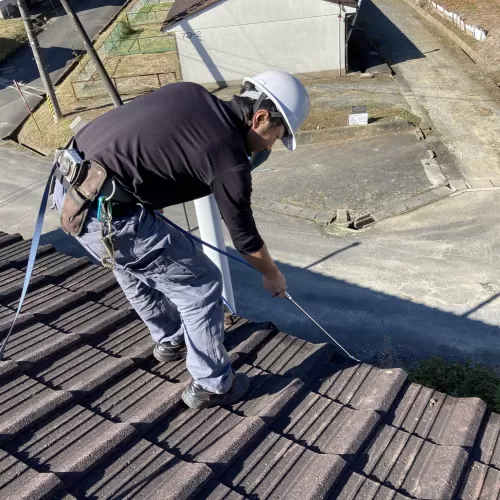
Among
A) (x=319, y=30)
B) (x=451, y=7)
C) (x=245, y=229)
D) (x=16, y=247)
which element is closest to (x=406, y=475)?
(x=245, y=229)

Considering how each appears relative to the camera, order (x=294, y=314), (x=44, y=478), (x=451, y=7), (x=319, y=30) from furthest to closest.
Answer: (x=451, y=7), (x=319, y=30), (x=294, y=314), (x=44, y=478)

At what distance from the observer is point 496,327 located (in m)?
7.96

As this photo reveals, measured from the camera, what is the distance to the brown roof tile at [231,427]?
255 centimetres

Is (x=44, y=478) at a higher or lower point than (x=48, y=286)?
higher

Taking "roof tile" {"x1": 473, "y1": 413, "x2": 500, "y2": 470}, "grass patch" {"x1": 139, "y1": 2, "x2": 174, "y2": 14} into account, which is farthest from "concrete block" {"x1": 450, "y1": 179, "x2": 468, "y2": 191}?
"grass patch" {"x1": 139, "y1": 2, "x2": 174, "y2": 14}

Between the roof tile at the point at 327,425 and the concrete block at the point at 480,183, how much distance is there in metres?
9.94

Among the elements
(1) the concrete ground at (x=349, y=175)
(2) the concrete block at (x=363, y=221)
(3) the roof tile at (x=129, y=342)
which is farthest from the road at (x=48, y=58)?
(3) the roof tile at (x=129, y=342)

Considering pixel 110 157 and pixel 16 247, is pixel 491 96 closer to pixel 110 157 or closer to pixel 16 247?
pixel 16 247

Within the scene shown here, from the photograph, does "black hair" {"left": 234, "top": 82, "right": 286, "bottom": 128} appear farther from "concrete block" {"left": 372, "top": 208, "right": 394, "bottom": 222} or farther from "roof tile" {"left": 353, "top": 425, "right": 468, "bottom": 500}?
"concrete block" {"left": 372, "top": 208, "right": 394, "bottom": 222}

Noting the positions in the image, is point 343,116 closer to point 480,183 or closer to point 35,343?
point 480,183

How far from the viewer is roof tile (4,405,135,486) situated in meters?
2.57

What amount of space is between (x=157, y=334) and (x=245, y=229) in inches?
42.2

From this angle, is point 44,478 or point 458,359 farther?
point 458,359

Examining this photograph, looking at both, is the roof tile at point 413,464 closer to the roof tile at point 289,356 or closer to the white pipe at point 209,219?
the roof tile at point 289,356
